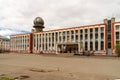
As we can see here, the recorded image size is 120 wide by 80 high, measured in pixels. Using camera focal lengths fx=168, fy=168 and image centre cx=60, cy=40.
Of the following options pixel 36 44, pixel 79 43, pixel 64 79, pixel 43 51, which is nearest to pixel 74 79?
pixel 64 79

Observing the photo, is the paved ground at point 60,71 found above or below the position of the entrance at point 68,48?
below

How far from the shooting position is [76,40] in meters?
71.5

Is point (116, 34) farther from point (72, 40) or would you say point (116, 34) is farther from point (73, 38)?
point (72, 40)

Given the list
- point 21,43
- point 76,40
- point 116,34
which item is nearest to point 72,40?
point 76,40

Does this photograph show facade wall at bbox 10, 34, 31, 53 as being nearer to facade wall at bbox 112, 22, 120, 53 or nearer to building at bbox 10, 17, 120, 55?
building at bbox 10, 17, 120, 55

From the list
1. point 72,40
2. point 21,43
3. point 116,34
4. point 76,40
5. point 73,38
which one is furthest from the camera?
point 21,43

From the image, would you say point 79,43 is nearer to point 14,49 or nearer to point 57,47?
point 57,47

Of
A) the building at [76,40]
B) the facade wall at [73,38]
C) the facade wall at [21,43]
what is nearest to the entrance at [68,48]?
the building at [76,40]

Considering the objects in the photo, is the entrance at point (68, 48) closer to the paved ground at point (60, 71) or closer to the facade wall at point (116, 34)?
the facade wall at point (116, 34)

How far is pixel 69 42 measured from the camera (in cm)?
7256

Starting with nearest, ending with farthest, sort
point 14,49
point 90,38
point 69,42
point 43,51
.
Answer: point 90,38, point 69,42, point 43,51, point 14,49

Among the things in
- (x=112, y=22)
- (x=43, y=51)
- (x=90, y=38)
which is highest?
(x=112, y=22)

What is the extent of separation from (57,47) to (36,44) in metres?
18.0

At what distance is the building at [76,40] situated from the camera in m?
62.1
